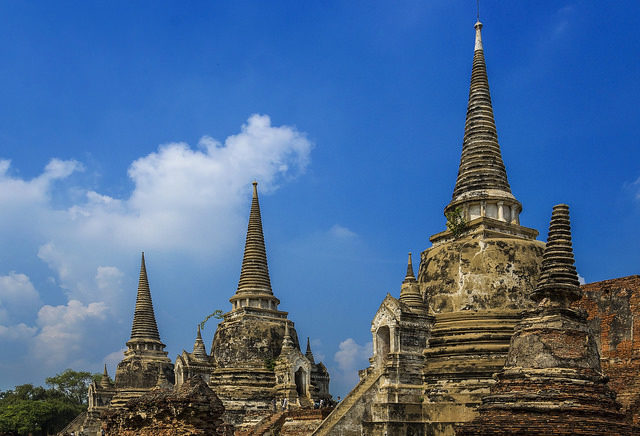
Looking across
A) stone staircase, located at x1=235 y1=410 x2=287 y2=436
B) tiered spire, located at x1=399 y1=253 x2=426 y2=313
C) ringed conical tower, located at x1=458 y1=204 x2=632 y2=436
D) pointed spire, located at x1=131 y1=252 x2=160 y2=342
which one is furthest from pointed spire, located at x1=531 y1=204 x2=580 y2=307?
pointed spire, located at x1=131 y1=252 x2=160 y2=342

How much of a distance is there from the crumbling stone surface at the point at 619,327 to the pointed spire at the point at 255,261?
2205cm

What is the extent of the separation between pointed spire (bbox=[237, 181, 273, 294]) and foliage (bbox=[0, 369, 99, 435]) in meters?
24.3

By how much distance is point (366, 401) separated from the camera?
25516 mm

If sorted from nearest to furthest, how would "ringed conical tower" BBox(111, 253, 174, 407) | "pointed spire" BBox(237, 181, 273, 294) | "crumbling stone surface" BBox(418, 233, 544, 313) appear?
1. "crumbling stone surface" BBox(418, 233, 544, 313)
2. "pointed spire" BBox(237, 181, 273, 294)
3. "ringed conical tower" BBox(111, 253, 174, 407)

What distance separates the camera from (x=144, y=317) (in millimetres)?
49469

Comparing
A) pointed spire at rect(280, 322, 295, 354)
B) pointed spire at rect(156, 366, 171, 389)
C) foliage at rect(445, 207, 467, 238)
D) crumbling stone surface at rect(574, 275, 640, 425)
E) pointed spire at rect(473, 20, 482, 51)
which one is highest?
pointed spire at rect(473, 20, 482, 51)

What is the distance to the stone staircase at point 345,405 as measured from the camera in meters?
24.9

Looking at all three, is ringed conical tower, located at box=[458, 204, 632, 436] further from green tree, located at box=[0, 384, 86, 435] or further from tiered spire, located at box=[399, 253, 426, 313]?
green tree, located at box=[0, 384, 86, 435]

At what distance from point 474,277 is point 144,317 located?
29.7 metres

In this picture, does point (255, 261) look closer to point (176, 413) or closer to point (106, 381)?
point (106, 381)

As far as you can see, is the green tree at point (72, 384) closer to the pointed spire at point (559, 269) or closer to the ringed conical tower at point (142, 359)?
the ringed conical tower at point (142, 359)

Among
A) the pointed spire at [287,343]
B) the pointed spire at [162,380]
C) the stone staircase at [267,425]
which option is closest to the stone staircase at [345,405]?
the stone staircase at [267,425]

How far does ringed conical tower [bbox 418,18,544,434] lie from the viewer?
24.7m

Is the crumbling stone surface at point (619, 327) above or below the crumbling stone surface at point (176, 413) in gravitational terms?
above
